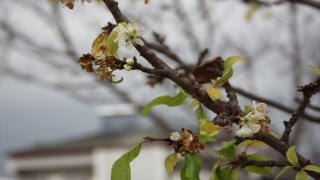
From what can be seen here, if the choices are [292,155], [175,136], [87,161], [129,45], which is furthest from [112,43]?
[87,161]

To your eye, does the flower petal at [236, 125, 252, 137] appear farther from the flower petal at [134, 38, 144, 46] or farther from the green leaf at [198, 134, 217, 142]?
the flower petal at [134, 38, 144, 46]

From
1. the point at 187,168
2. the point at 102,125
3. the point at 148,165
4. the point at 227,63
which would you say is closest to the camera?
the point at 187,168

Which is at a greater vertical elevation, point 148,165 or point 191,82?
point 148,165

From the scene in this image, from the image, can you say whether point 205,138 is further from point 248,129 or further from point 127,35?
point 127,35

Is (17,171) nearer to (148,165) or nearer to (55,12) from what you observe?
(148,165)

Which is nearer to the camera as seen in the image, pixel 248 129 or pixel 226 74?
pixel 248 129

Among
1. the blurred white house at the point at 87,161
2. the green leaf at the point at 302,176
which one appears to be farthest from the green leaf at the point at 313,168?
the blurred white house at the point at 87,161

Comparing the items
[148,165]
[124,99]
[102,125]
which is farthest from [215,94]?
[102,125]

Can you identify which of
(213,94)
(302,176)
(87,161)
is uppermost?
(87,161)
